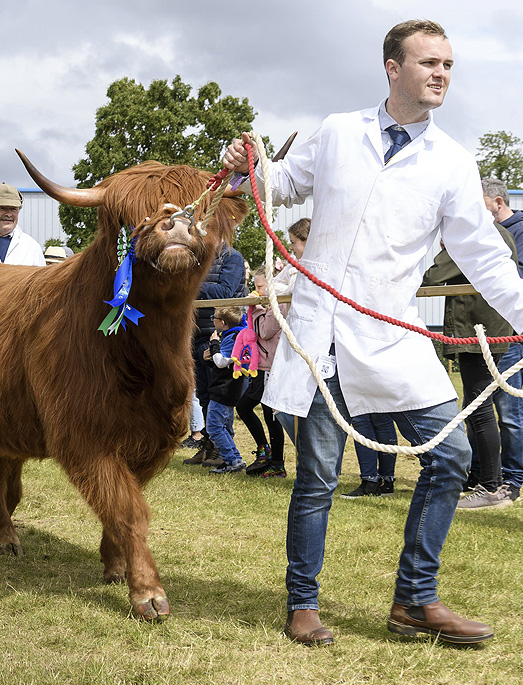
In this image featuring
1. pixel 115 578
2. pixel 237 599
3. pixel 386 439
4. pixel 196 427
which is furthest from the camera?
pixel 196 427

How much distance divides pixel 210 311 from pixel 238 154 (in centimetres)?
511

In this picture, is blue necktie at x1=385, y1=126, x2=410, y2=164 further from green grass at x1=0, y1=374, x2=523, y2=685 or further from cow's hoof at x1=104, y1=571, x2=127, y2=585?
cow's hoof at x1=104, y1=571, x2=127, y2=585

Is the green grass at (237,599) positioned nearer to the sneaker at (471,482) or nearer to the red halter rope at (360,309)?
the sneaker at (471,482)

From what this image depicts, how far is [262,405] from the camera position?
7180mm

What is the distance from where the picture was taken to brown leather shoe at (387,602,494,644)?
313 centimetres

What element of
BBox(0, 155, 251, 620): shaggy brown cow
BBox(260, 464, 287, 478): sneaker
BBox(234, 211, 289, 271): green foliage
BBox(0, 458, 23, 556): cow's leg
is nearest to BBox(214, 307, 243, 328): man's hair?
BBox(260, 464, 287, 478): sneaker

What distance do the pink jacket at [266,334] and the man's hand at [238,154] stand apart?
383cm

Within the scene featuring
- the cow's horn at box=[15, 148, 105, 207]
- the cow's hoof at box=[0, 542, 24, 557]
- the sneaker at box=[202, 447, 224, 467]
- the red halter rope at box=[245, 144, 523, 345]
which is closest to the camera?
the red halter rope at box=[245, 144, 523, 345]

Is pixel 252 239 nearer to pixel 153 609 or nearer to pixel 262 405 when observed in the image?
pixel 262 405

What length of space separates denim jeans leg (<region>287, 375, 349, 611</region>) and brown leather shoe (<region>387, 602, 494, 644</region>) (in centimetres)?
37

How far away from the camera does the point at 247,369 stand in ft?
23.7

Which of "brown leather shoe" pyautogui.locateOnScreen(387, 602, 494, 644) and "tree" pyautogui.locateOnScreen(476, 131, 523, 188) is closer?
"brown leather shoe" pyautogui.locateOnScreen(387, 602, 494, 644)

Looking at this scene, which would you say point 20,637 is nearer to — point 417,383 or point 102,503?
point 102,503

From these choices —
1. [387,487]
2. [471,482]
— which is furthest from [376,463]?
[471,482]
